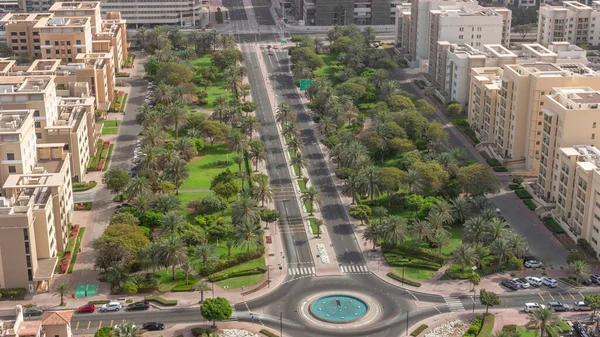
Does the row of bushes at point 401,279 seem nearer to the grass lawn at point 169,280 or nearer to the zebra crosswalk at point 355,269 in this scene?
the zebra crosswalk at point 355,269

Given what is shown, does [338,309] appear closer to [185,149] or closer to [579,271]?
[579,271]

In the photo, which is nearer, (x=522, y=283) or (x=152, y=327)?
(x=152, y=327)

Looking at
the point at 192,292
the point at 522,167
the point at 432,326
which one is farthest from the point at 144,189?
the point at 522,167

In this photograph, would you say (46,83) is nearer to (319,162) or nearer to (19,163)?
(19,163)

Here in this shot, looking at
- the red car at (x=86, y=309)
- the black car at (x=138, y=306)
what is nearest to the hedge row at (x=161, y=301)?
the black car at (x=138, y=306)

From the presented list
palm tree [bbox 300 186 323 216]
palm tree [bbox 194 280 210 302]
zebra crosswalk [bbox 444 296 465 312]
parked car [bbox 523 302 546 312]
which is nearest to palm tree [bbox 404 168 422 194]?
palm tree [bbox 300 186 323 216]

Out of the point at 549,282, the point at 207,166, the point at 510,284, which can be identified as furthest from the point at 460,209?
the point at 207,166
